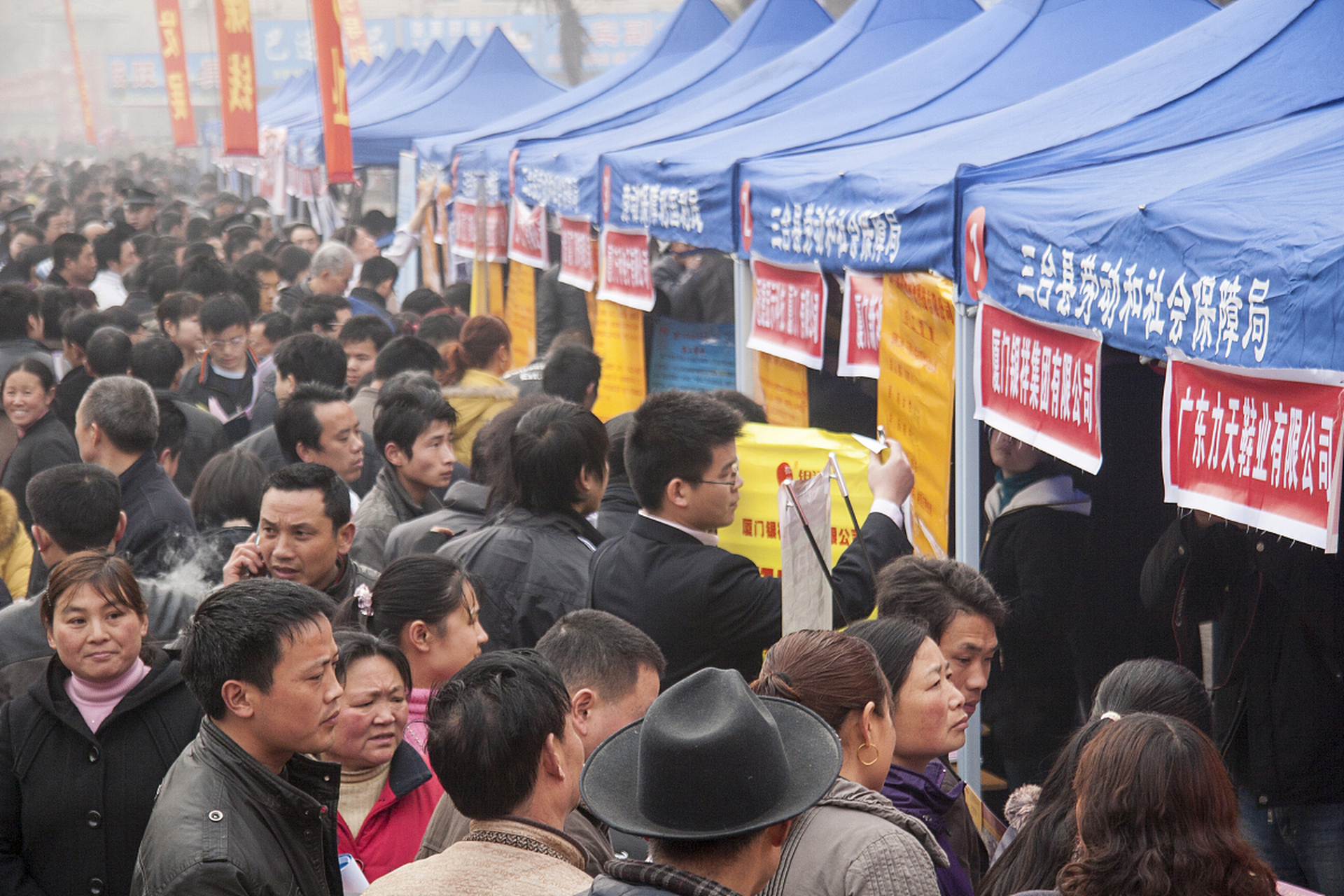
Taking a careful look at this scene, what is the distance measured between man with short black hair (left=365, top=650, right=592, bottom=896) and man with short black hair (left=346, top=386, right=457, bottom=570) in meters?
2.47

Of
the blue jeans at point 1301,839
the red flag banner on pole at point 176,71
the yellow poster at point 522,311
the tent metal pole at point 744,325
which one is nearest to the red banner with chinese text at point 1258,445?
the blue jeans at point 1301,839

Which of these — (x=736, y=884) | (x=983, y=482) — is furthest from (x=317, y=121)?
(x=736, y=884)

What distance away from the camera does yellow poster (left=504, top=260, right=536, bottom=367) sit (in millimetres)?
9898

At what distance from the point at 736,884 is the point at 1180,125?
293 cm

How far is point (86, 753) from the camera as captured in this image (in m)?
2.91

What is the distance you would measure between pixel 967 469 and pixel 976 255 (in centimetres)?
65

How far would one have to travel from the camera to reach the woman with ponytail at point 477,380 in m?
5.89

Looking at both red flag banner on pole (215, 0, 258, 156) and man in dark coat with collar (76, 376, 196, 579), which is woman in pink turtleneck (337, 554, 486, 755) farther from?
red flag banner on pole (215, 0, 258, 156)

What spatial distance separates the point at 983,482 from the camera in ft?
15.2

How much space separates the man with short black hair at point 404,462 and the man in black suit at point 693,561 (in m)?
1.27

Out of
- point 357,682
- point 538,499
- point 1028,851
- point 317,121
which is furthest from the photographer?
point 317,121

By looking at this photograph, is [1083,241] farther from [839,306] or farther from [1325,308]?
[839,306]

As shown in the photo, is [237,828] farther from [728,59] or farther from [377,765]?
[728,59]

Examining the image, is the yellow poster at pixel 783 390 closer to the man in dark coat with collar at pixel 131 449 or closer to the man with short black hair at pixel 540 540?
the man with short black hair at pixel 540 540
